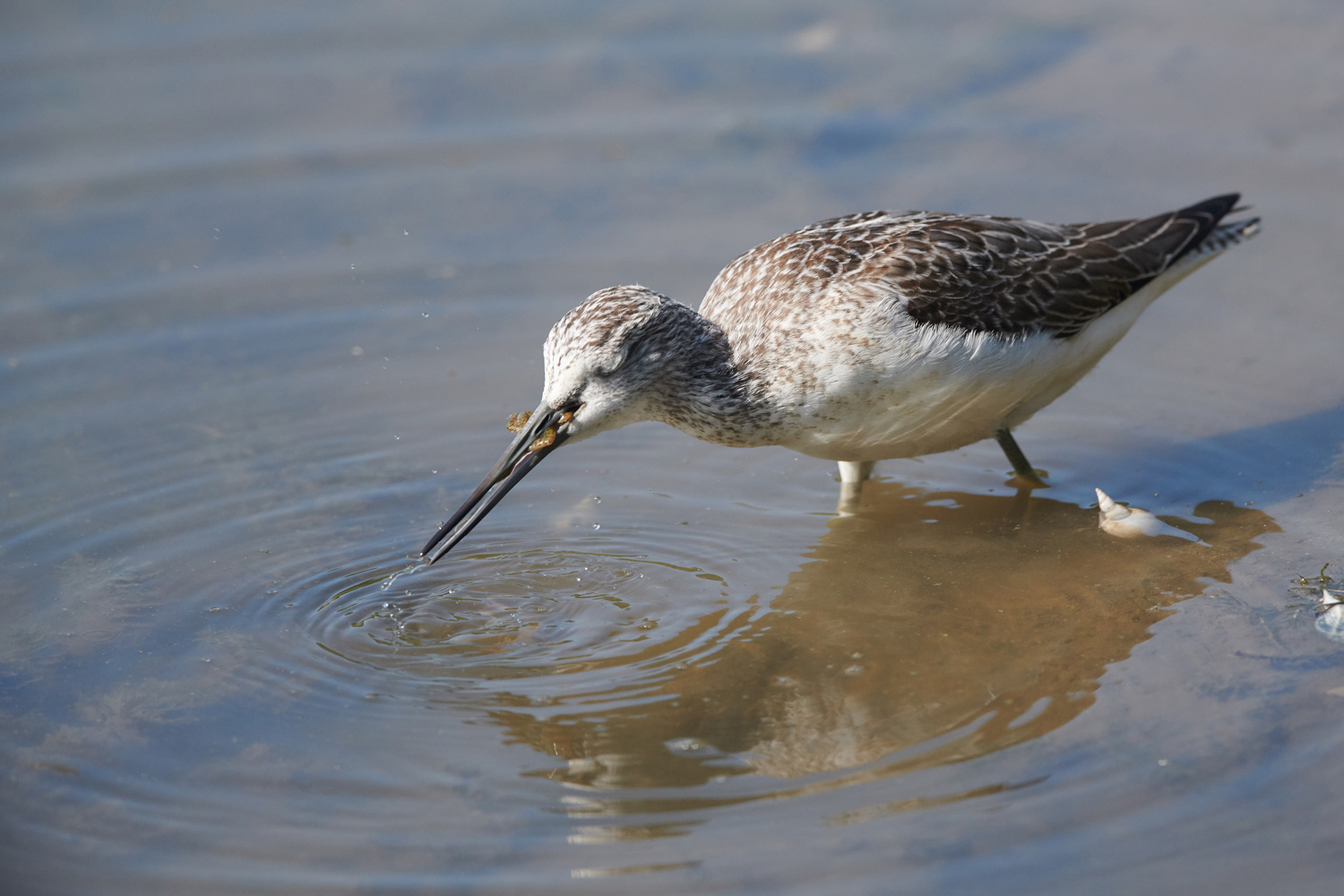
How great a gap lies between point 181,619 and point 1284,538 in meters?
5.69

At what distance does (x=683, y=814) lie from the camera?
5.35 m

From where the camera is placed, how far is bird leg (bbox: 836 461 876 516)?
7898mm

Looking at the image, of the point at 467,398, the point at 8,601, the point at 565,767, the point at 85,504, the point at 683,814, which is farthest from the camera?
the point at 467,398

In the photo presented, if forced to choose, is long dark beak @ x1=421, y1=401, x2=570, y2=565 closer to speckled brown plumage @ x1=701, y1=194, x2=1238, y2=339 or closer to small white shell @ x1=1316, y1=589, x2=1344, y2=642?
speckled brown plumage @ x1=701, y1=194, x2=1238, y2=339

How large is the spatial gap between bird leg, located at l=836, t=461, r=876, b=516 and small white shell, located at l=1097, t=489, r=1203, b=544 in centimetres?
133

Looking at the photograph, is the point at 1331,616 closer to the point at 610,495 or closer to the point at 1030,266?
the point at 1030,266

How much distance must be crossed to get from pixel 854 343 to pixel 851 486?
1.46m

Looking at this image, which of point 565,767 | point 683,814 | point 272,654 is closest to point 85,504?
point 272,654

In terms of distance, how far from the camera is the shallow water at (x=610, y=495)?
5.36 metres

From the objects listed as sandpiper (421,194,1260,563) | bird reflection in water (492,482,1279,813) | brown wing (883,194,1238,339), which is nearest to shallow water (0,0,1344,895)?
bird reflection in water (492,482,1279,813)

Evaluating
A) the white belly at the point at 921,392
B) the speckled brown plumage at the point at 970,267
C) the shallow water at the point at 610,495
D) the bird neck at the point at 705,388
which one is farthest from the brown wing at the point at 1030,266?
the shallow water at the point at 610,495

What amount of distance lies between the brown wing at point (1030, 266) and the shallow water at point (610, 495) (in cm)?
113

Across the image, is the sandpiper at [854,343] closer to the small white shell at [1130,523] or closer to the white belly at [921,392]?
the white belly at [921,392]

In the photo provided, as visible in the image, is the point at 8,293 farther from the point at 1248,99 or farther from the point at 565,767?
the point at 1248,99
